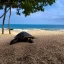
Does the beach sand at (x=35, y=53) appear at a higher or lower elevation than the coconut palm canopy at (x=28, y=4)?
lower

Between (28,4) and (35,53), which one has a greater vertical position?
(28,4)

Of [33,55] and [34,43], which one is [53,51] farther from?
[34,43]

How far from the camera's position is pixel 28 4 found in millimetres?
23797

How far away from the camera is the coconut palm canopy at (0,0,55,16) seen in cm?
2431

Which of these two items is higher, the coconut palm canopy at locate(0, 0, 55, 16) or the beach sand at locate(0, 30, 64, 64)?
the coconut palm canopy at locate(0, 0, 55, 16)

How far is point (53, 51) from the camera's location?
432 inches

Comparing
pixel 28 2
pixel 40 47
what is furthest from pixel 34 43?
pixel 28 2

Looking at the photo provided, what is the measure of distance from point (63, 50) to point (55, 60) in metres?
0.91

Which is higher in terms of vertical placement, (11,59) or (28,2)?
(28,2)

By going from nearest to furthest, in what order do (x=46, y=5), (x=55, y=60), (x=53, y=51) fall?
(x=55, y=60) → (x=53, y=51) → (x=46, y=5)

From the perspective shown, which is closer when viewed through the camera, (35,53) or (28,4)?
(35,53)

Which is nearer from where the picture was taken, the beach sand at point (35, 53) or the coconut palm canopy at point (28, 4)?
the beach sand at point (35, 53)

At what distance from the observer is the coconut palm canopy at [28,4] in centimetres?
2431

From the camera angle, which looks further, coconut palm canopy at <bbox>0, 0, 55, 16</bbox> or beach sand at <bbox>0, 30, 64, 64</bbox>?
coconut palm canopy at <bbox>0, 0, 55, 16</bbox>
